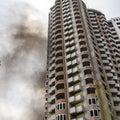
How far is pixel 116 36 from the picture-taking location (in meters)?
104

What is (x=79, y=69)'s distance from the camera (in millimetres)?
68500

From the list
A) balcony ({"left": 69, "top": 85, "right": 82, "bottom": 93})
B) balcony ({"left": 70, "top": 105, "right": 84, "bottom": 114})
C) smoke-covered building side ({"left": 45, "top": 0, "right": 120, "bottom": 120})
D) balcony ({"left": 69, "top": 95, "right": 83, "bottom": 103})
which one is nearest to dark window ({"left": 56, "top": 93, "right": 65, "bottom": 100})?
smoke-covered building side ({"left": 45, "top": 0, "right": 120, "bottom": 120})

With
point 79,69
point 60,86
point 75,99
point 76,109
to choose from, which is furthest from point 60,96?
point 79,69

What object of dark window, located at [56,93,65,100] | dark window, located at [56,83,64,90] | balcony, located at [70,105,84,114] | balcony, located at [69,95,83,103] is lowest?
balcony, located at [70,105,84,114]

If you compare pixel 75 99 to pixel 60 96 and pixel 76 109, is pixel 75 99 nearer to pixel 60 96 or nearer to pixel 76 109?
pixel 76 109

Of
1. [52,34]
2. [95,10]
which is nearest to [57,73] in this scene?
[52,34]

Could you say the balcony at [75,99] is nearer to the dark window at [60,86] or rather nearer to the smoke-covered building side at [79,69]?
the smoke-covered building side at [79,69]

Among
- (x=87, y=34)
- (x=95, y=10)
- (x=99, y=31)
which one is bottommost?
(x=87, y=34)

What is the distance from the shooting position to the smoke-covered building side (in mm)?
60438

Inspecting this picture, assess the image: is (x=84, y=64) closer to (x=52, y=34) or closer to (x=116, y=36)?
(x=52, y=34)

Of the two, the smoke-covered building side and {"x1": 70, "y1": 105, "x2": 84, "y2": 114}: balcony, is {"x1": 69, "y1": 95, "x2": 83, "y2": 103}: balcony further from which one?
{"x1": 70, "y1": 105, "x2": 84, "y2": 114}: balcony

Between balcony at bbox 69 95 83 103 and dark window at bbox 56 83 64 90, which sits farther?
dark window at bbox 56 83 64 90

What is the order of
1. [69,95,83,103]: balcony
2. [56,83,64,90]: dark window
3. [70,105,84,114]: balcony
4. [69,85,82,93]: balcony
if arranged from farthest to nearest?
1. [56,83,64,90]: dark window
2. [69,85,82,93]: balcony
3. [69,95,83,103]: balcony
4. [70,105,84,114]: balcony

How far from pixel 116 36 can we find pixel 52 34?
28.8 m
